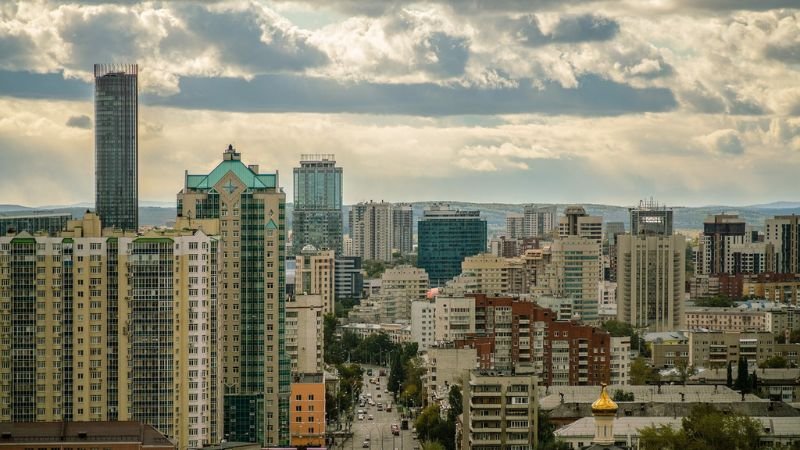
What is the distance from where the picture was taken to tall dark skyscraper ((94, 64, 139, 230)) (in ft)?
276

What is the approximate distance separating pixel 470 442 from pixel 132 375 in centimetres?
856

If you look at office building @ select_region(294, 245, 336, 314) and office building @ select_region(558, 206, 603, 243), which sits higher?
office building @ select_region(558, 206, 603, 243)

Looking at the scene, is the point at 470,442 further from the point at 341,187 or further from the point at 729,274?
the point at 341,187

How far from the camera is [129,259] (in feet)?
167

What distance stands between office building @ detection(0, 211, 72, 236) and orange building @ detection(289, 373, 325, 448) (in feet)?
27.4

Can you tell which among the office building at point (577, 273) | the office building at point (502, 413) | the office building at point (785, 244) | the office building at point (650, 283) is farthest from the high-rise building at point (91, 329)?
the office building at point (785, 244)

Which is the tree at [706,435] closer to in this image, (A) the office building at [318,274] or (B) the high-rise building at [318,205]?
(A) the office building at [318,274]

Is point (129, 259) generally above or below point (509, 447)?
above

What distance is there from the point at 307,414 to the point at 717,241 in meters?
88.6

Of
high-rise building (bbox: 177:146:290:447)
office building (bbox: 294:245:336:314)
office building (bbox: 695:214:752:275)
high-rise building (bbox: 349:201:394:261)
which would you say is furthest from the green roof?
high-rise building (bbox: 349:201:394:261)

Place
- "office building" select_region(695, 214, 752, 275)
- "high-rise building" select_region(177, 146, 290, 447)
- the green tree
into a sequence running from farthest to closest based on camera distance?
"office building" select_region(695, 214, 752, 275) → the green tree → "high-rise building" select_region(177, 146, 290, 447)

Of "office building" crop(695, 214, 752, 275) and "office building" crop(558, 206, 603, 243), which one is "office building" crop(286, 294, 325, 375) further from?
"office building" crop(695, 214, 752, 275)

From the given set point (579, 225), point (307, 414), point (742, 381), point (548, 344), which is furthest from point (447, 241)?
point (307, 414)

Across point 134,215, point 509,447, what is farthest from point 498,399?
point 134,215
